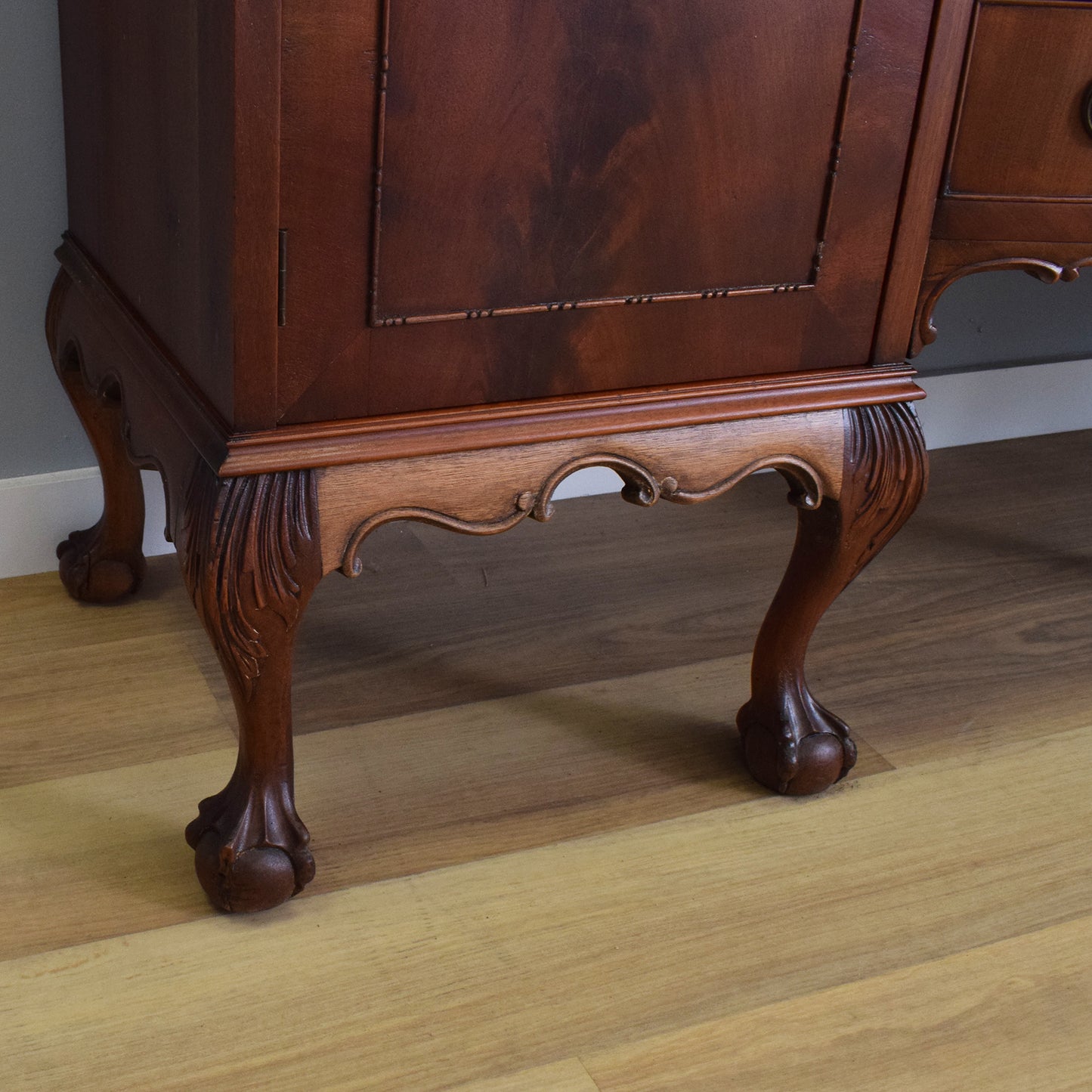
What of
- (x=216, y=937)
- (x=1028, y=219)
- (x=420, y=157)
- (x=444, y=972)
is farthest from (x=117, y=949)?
(x=1028, y=219)

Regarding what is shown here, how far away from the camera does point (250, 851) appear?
0.79m

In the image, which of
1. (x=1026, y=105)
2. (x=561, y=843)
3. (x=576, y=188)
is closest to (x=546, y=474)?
(x=576, y=188)

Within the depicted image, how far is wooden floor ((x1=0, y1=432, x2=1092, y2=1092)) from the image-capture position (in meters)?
0.74

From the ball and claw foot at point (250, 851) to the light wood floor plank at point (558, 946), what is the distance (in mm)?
20

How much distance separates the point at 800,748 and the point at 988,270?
351mm

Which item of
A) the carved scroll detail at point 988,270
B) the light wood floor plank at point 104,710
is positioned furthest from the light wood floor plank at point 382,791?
the carved scroll detail at point 988,270

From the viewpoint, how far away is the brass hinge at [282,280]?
0.66 metres

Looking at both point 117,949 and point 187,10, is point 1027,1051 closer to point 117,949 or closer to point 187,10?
point 117,949

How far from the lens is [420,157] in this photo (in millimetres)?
672

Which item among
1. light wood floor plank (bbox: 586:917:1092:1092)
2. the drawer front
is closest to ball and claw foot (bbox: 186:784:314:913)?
light wood floor plank (bbox: 586:917:1092:1092)

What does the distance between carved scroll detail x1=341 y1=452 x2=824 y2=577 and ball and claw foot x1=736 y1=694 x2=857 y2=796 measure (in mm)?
167

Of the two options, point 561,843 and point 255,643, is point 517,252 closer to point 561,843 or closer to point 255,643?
point 255,643

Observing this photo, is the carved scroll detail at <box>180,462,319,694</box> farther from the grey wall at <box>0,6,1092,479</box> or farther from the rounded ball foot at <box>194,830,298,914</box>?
the grey wall at <box>0,6,1092,479</box>

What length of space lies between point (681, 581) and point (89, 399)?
0.55 metres
